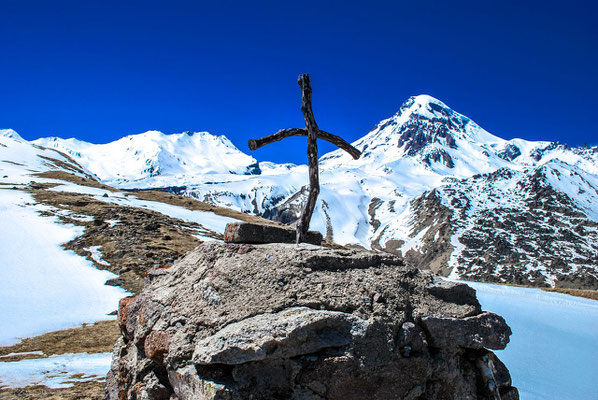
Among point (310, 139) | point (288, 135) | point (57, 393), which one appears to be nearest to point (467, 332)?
point (310, 139)

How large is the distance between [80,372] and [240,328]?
9.65 m

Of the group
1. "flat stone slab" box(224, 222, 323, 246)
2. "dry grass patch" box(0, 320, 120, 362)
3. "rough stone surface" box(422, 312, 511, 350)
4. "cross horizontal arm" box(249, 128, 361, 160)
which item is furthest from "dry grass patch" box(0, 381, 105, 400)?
"rough stone surface" box(422, 312, 511, 350)

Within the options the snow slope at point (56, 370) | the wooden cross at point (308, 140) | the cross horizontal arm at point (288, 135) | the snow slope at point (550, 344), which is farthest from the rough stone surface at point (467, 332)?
the snow slope at point (550, 344)

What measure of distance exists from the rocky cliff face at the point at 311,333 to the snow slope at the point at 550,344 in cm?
1164

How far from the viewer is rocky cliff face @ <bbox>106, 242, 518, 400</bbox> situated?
5270mm

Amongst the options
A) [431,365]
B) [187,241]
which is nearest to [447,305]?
[431,365]

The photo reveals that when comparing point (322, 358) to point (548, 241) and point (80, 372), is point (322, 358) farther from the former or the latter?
point (548, 241)

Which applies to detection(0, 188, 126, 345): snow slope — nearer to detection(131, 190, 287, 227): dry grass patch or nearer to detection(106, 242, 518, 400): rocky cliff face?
detection(106, 242, 518, 400): rocky cliff face

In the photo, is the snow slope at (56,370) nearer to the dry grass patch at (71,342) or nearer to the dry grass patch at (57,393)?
the dry grass patch at (57,393)

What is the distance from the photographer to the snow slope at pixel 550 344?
16.2m

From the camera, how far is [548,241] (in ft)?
540

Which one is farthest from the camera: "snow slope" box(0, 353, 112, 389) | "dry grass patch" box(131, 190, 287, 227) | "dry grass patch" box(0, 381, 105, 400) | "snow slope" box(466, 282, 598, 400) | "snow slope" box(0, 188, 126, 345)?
"dry grass patch" box(131, 190, 287, 227)

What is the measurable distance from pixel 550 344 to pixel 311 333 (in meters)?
25.2

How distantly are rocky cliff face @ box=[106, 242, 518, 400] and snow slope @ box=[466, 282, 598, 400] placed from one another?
11.6 meters
